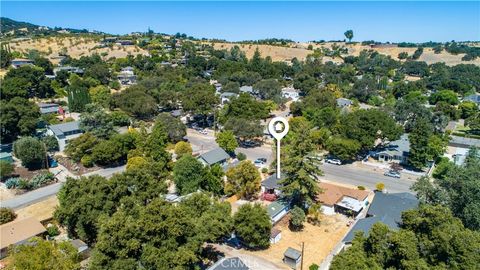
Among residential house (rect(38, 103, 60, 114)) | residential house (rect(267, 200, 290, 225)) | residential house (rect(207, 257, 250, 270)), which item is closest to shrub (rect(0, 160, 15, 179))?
residential house (rect(38, 103, 60, 114))

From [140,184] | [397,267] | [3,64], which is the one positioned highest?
[3,64]

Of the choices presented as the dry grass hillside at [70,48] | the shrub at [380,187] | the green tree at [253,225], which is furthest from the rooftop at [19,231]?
the dry grass hillside at [70,48]

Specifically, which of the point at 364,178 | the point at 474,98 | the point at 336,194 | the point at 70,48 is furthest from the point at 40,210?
the point at 70,48

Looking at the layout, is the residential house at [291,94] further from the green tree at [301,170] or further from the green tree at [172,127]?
the green tree at [301,170]

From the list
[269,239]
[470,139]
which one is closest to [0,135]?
[269,239]

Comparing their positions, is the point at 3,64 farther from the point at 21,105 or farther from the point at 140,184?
the point at 140,184
